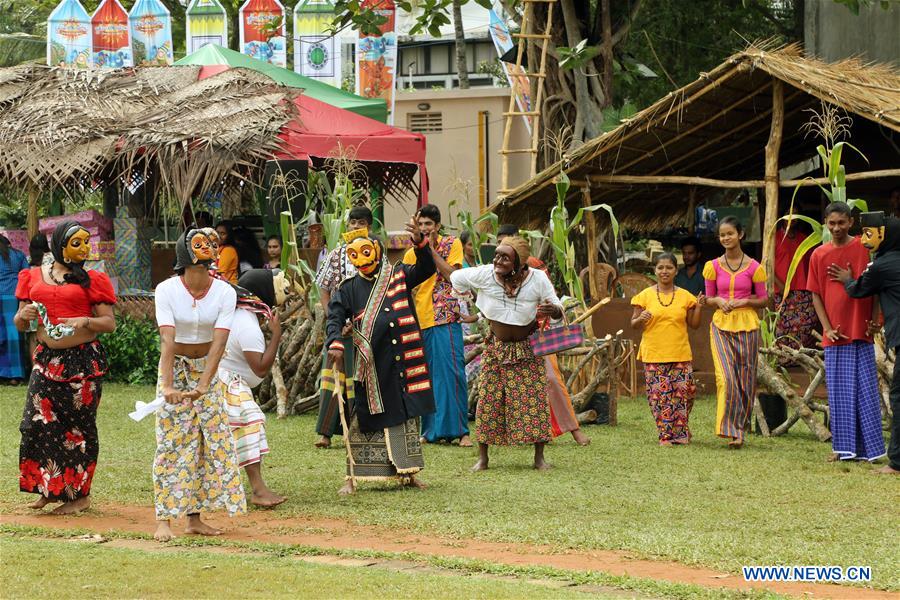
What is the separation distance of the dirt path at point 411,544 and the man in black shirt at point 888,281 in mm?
3250

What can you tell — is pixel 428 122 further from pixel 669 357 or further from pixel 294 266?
pixel 669 357

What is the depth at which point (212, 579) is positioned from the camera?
5.77 m

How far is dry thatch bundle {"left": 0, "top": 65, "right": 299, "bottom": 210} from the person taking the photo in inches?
578

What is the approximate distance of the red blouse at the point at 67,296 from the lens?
7617 mm

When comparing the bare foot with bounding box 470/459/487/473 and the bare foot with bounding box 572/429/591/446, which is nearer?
the bare foot with bounding box 470/459/487/473

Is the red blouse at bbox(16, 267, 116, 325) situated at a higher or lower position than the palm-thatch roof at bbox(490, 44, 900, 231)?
lower

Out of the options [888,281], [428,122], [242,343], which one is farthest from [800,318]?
[428,122]

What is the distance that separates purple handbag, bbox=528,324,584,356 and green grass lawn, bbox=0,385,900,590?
34.1 inches

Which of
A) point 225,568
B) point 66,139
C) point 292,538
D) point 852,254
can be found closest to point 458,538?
point 292,538

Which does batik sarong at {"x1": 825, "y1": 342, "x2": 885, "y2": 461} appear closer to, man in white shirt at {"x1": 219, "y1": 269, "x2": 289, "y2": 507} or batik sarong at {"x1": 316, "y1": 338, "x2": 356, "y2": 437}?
batik sarong at {"x1": 316, "y1": 338, "x2": 356, "y2": 437}

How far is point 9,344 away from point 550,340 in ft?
27.2

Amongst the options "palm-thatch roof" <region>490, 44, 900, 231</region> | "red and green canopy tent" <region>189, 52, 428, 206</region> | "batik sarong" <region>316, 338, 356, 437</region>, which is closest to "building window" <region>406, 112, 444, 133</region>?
"red and green canopy tent" <region>189, 52, 428, 206</region>

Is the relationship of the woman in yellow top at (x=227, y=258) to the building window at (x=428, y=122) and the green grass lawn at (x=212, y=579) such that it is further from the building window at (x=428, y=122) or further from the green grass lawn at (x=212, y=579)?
the building window at (x=428, y=122)

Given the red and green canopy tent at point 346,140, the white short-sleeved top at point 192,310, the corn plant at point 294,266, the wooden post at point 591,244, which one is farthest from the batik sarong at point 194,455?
the red and green canopy tent at point 346,140
